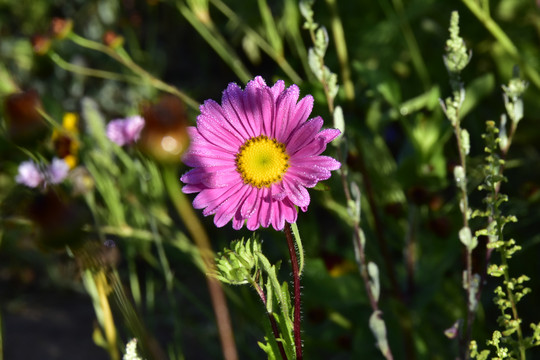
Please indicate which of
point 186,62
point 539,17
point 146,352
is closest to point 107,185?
point 146,352

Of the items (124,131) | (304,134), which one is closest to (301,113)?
(304,134)

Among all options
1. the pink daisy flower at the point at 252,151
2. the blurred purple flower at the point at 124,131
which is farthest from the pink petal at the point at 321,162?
the blurred purple flower at the point at 124,131

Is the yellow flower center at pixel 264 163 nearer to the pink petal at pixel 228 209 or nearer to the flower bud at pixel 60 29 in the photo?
the pink petal at pixel 228 209

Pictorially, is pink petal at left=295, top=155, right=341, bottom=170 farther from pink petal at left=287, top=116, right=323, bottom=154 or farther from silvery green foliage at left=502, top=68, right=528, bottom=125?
silvery green foliage at left=502, top=68, right=528, bottom=125

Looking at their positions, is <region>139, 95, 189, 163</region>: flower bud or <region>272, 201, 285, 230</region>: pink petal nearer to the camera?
<region>139, 95, 189, 163</region>: flower bud

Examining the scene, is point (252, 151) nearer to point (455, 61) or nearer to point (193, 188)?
point (193, 188)

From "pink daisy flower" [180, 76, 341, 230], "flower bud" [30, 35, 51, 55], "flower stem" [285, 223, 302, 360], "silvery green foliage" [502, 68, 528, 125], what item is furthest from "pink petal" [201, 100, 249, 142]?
"flower bud" [30, 35, 51, 55]

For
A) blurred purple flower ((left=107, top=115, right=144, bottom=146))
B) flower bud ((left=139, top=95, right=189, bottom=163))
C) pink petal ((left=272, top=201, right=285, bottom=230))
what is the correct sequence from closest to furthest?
flower bud ((left=139, top=95, right=189, bottom=163)) → pink petal ((left=272, top=201, right=285, bottom=230)) → blurred purple flower ((left=107, top=115, right=144, bottom=146))

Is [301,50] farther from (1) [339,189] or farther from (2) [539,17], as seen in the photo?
(2) [539,17]
